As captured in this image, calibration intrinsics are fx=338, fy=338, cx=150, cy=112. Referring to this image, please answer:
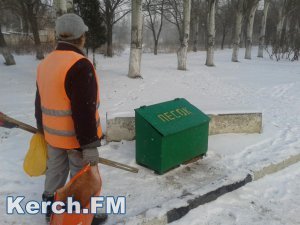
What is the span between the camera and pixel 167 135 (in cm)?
410

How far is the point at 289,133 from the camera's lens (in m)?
6.21

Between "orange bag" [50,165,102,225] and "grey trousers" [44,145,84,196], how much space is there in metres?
0.26

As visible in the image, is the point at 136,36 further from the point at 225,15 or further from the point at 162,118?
the point at 225,15

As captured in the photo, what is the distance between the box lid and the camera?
13.8 feet

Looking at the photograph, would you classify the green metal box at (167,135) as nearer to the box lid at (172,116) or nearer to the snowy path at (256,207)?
the box lid at (172,116)

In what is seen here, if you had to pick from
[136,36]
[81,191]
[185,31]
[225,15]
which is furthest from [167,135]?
[225,15]

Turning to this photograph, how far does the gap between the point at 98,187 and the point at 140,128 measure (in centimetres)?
162

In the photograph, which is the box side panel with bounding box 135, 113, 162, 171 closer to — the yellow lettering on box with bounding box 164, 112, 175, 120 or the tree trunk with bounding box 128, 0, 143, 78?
the yellow lettering on box with bounding box 164, 112, 175, 120

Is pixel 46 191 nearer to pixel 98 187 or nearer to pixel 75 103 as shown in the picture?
pixel 98 187

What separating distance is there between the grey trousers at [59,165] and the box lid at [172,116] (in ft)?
4.34

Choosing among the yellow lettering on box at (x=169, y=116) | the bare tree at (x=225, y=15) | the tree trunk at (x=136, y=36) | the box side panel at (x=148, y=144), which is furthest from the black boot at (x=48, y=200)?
the bare tree at (x=225, y=15)

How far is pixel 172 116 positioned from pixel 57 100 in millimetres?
2002

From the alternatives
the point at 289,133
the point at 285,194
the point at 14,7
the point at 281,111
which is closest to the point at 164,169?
the point at 285,194

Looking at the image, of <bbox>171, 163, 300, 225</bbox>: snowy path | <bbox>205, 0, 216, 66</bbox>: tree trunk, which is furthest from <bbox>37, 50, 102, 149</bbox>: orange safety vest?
<bbox>205, 0, 216, 66</bbox>: tree trunk
